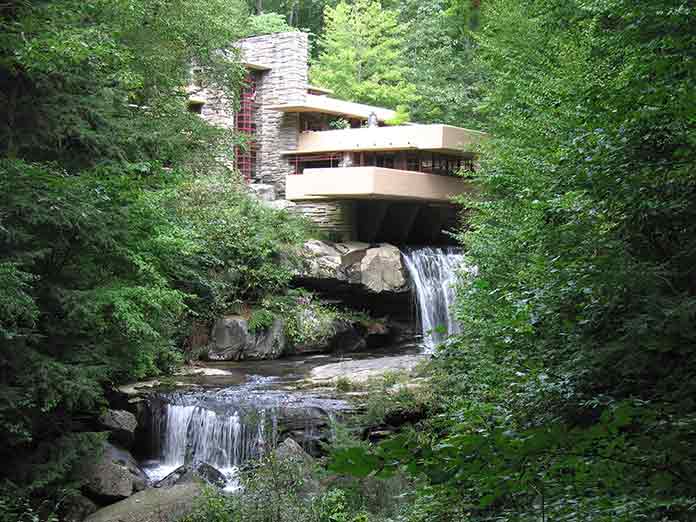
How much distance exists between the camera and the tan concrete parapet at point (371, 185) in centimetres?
2303

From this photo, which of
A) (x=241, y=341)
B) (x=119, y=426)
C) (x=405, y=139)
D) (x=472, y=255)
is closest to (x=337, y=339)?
(x=241, y=341)

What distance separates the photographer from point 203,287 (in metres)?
18.1

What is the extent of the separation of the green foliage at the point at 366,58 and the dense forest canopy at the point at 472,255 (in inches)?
446

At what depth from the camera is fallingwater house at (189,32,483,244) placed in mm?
23688

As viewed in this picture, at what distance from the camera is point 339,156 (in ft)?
83.9

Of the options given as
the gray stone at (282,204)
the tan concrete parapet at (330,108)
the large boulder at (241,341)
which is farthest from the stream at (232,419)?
the tan concrete parapet at (330,108)

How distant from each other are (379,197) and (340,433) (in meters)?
13.3

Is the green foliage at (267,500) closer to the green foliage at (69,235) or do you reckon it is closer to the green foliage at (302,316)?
the green foliage at (69,235)

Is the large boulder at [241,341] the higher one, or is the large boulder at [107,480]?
the large boulder at [241,341]

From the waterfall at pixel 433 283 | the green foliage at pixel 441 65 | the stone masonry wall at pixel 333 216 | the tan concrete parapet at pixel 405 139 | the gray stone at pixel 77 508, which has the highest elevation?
the green foliage at pixel 441 65

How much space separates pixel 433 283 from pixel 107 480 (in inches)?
504

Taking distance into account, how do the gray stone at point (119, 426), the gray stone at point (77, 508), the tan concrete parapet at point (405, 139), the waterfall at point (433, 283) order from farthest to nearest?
the tan concrete parapet at point (405, 139), the waterfall at point (433, 283), the gray stone at point (119, 426), the gray stone at point (77, 508)

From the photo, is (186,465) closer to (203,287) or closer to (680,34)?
(203,287)

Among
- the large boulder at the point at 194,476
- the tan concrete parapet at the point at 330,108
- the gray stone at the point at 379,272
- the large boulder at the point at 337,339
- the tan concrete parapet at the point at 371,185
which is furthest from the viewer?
the tan concrete parapet at the point at 330,108
